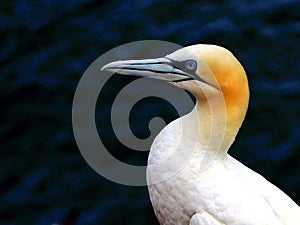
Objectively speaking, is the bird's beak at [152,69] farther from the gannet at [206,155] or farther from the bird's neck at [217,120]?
the bird's neck at [217,120]

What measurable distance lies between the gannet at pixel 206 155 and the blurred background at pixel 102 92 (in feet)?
3.82

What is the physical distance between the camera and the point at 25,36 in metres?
7.07

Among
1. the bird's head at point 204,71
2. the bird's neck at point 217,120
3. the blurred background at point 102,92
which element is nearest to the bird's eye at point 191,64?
the bird's head at point 204,71

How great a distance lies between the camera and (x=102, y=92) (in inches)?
260

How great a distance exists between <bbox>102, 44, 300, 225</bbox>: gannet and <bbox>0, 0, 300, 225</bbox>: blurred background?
3.82 ft

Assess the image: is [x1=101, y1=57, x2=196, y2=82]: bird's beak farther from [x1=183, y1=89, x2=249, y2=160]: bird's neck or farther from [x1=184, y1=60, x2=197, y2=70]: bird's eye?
[x1=183, y1=89, x2=249, y2=160]: bird's neck

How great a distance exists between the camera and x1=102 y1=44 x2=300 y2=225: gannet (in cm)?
425

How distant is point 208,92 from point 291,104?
7.48ft

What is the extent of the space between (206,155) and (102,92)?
2.17m

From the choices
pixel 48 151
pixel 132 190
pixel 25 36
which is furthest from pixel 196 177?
pixel 25 36

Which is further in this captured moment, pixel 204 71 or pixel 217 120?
pixel 217 120

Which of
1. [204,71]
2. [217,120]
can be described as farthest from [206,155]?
[204,71]

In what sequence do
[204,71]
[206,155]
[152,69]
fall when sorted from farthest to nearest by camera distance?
[206,155] < [152,69] < [204,71]

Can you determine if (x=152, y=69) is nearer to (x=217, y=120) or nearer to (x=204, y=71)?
(x=204, y=71)
